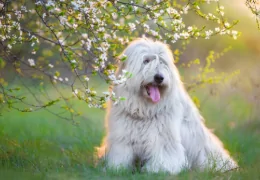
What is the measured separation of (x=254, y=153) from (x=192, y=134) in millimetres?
A: 1906

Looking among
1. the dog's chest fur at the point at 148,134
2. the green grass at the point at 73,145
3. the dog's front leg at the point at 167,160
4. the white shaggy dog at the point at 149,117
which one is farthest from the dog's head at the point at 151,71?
the green grass at the point at 73,145

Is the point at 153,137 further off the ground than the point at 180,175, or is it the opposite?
the point at 153,137

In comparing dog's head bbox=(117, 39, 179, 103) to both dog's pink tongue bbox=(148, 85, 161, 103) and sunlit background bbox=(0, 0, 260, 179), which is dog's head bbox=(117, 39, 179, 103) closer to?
dog's pink tongue bbox=(148, 85, 161, 103)

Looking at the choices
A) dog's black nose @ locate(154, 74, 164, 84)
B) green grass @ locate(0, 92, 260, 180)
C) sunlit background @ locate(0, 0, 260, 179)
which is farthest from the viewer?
sunlit background @ locate(0, 0, 260, 179)

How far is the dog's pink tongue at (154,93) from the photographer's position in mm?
6207

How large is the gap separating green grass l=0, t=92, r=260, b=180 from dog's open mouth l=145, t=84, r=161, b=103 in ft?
3.00

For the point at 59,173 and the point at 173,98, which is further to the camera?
the point at 173,98

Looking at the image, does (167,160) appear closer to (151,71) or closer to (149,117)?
(149,117)

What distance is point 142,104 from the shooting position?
20.7 feet

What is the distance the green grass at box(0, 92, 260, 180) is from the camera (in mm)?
5922

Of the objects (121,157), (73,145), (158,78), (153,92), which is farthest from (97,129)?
(158,78)

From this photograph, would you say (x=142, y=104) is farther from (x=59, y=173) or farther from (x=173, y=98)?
(x=59, y=173)

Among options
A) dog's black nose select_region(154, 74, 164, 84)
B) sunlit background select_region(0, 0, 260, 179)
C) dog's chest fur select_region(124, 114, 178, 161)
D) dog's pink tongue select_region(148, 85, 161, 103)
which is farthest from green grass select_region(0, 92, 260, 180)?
dog's black nose select_region(154, 74, 164, 84)

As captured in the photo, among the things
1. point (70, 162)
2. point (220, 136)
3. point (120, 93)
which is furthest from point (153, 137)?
point (220, 136)
